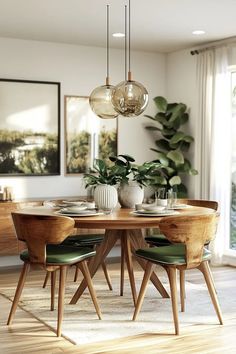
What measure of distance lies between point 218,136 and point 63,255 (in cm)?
311

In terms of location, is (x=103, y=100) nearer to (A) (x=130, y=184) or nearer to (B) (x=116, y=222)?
(A) (x=130, y=184)

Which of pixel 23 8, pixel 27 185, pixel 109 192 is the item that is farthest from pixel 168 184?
pixel 23 8

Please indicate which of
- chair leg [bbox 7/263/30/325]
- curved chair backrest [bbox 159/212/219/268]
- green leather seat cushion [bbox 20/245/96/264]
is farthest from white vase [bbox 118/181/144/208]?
chair leg [bbox 7/263/30/325]

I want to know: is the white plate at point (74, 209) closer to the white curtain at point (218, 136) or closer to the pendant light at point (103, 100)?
the pendant light at point (103, 100)

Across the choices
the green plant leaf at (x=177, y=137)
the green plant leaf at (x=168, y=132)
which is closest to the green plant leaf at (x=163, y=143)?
the green plant leaf at (x=168, y=132)

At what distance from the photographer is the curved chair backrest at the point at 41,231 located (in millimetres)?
4156

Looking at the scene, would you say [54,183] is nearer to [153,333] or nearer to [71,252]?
[71,252]

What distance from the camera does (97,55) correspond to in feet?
23.9

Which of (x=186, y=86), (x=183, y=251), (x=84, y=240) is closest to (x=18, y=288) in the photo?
(x=84, y=240)

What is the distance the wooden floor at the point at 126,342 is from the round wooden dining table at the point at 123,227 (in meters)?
0.69

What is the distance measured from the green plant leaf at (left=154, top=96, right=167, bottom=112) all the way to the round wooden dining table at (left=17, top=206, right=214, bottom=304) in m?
2.55

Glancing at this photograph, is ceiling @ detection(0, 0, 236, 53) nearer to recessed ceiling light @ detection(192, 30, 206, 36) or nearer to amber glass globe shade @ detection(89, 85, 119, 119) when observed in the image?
recessed ceiling light @ detection(192, 30, 206, 36)

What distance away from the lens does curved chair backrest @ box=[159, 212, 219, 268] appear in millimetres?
4184

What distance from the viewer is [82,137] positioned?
7.16m
